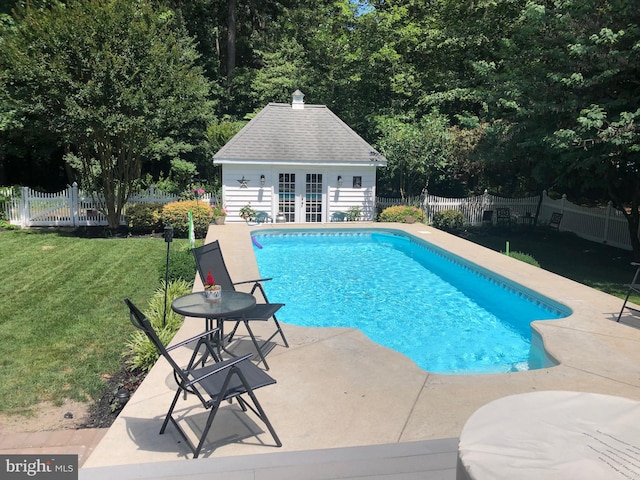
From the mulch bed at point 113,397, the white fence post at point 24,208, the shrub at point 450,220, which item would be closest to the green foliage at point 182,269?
the mulch bed at point 113,397

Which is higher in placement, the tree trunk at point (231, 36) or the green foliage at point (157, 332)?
the tree trunk at point (231, 36)

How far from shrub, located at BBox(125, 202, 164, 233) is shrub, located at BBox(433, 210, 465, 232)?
10.6m

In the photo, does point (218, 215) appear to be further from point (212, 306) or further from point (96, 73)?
Result: point (212, 306)

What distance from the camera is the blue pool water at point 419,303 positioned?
729 cm

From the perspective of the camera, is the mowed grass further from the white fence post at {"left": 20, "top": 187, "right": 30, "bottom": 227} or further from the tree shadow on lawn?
the tree shadow on lawn

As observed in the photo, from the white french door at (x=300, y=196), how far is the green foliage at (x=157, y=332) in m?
10.5

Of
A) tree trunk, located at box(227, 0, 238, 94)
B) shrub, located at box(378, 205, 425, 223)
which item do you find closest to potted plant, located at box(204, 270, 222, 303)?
shrub, located at box(378, 205, 425, 223)

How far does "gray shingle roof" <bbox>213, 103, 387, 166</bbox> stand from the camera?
59.1 ft

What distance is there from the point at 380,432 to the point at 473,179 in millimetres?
22110

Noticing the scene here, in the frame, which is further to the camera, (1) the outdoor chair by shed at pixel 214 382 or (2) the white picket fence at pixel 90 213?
(2) the white picket fence at pixel 90 213

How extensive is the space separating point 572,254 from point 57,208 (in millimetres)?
17700

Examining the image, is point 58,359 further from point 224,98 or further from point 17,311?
point 224,98

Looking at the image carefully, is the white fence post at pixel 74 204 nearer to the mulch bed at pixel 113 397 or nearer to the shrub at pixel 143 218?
the shrub at pixel 143 218

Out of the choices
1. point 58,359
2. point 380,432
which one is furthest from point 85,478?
point 58,359
